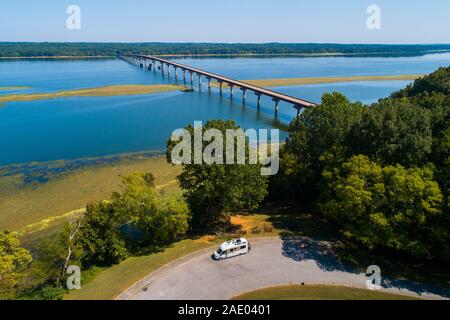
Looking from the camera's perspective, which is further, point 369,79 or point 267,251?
point 369,79

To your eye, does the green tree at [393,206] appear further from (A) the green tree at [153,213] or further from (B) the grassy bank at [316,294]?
(A) the green tree at [153,213]

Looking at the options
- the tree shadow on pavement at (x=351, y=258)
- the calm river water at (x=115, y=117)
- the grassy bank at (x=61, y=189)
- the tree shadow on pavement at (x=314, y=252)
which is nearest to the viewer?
the tree shadow on pavement at (x=351, y=258)

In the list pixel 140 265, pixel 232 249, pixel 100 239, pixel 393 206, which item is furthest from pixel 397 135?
pixel 100 239

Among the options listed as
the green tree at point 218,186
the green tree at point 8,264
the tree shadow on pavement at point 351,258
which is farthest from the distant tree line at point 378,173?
the green tree at point 8,264

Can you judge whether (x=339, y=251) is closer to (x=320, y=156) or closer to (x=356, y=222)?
(x=356, y=222)

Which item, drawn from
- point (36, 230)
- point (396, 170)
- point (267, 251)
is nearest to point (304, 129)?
point (396, 170)
